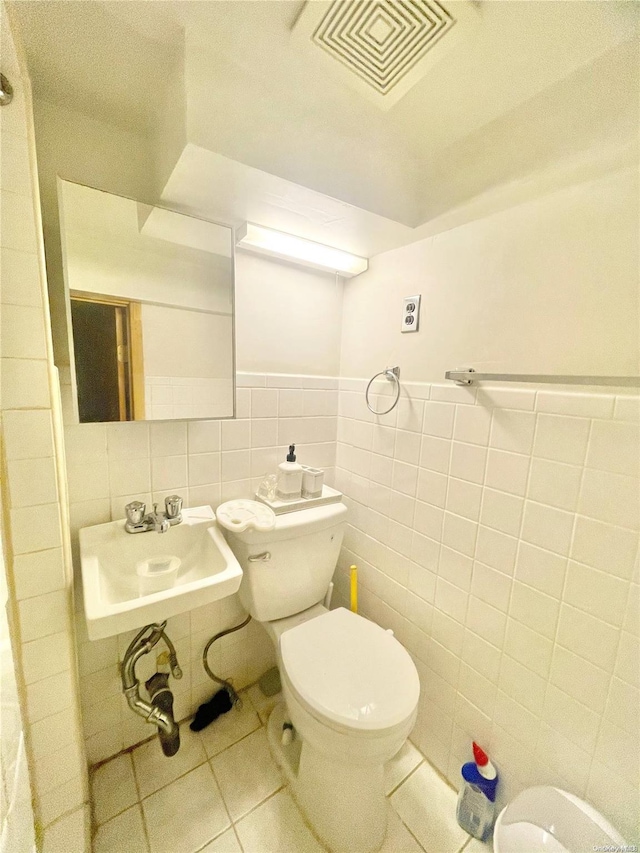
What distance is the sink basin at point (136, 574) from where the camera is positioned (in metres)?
0.76

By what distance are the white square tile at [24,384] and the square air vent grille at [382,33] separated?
2.78 feet

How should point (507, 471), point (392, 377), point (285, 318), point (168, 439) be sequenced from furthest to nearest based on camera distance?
point (285, 318), point (392, 377), point (168, 439), point (507, 471)

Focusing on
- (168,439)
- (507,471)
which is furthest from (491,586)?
(168,439)

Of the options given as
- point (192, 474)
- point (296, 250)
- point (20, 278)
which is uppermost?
point (296, 250)

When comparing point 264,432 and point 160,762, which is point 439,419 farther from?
point 160,762

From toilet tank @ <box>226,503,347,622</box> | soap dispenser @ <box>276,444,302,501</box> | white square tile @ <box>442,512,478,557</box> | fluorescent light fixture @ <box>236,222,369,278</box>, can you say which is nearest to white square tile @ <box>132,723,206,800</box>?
toilet tank @ <box>226,503,347,622</box>

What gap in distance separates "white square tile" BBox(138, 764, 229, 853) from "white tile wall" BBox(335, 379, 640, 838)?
73 centimetres

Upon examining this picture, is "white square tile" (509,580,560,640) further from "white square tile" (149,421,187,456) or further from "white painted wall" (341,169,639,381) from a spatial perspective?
"white square tile" (149,421,187,456)

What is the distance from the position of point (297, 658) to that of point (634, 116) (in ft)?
5.10

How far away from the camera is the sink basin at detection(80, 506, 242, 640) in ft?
2.51

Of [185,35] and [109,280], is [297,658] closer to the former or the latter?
[109,280]

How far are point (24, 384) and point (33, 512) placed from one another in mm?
279

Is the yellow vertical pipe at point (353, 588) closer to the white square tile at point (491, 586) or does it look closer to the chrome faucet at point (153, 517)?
the white square tile at point (491, 586)

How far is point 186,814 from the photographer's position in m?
1.02
